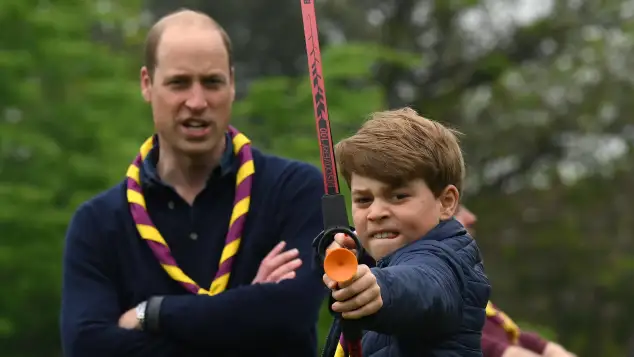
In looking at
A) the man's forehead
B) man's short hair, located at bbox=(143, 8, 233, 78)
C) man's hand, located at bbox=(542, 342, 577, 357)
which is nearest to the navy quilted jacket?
the man's forehead

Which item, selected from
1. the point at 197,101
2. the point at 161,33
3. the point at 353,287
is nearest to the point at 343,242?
the point at 353,287

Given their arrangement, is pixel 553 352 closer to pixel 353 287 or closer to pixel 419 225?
pixel 419 225

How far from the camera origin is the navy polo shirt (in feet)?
16.2

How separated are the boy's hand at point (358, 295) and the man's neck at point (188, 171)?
2299mm

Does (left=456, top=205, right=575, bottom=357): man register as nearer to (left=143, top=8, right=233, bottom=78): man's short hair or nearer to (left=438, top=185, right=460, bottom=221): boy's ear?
(left=143, top=8, right=233, bottom=78): man's short hair

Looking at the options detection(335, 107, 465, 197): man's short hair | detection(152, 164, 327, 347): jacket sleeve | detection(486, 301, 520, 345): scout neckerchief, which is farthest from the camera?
detection(486, 301, 520, 345): scout neckerchief

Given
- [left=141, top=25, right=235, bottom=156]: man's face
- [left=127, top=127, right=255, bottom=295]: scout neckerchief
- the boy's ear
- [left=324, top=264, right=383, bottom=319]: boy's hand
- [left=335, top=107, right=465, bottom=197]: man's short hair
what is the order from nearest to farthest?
[left=324, top=264, right=383, bottom=319]: boy's hand
[left=335, top=107, right=465, bottom=197]: man's short hair
the boy's ear
[left=127, top=127, right=255, bottom=295]: scout neckerchief
[left=141, top=25, right=235, bottom=156]: man's face

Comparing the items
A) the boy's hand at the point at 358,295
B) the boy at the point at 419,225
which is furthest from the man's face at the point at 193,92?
the boy's hand at the point at 358,295

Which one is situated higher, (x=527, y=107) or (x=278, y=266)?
(x=527, y=107)

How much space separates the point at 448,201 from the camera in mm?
3697

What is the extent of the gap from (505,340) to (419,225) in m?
2.53

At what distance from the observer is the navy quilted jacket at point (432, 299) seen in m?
3.10

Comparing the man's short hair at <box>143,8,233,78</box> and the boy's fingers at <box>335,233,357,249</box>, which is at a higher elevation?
the man's short hair at <box>143,8,233,78</box>

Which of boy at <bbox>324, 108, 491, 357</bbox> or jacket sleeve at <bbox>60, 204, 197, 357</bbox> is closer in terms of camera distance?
boy at <bbox>324, 108, 491, 357</bbox>
